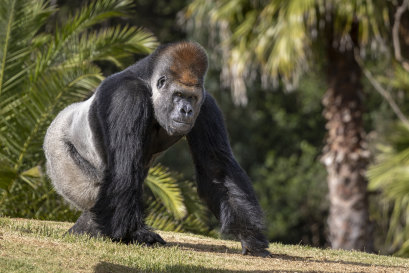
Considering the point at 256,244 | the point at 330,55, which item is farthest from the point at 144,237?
the point at 330,55

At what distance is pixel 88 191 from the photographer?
5.46m

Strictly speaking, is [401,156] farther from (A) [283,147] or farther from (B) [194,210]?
(A) [283,147]

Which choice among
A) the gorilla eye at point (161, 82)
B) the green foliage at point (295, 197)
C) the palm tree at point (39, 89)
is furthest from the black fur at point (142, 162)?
the green foliage at point (295, 197)

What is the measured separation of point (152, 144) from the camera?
17.6ft

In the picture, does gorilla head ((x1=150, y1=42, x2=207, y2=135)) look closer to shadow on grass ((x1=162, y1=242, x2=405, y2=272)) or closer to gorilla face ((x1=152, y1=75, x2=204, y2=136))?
gorilla face ((x1=152, y1=75, x2=204, y2=136))

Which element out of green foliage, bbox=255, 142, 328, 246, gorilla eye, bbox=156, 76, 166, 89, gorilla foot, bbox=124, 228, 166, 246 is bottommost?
green foliage, bbox=255, 142, 328, 246

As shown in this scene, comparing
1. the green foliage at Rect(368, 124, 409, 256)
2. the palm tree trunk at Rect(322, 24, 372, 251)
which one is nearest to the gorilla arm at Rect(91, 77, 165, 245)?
the green foliage at Rect(368, 124, 409, 256)

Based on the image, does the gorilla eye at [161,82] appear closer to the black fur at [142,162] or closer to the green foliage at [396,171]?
the black fur at [142,162]

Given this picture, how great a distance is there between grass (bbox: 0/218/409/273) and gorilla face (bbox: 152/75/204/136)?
2.84 ft

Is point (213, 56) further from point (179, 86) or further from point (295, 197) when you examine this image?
point (179, 86)

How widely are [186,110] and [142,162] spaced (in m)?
0.48

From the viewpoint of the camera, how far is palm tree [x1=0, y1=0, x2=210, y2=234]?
777 centimetres

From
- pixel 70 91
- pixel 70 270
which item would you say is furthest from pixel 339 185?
pixel 70 270

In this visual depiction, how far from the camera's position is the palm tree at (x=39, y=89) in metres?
7.77
